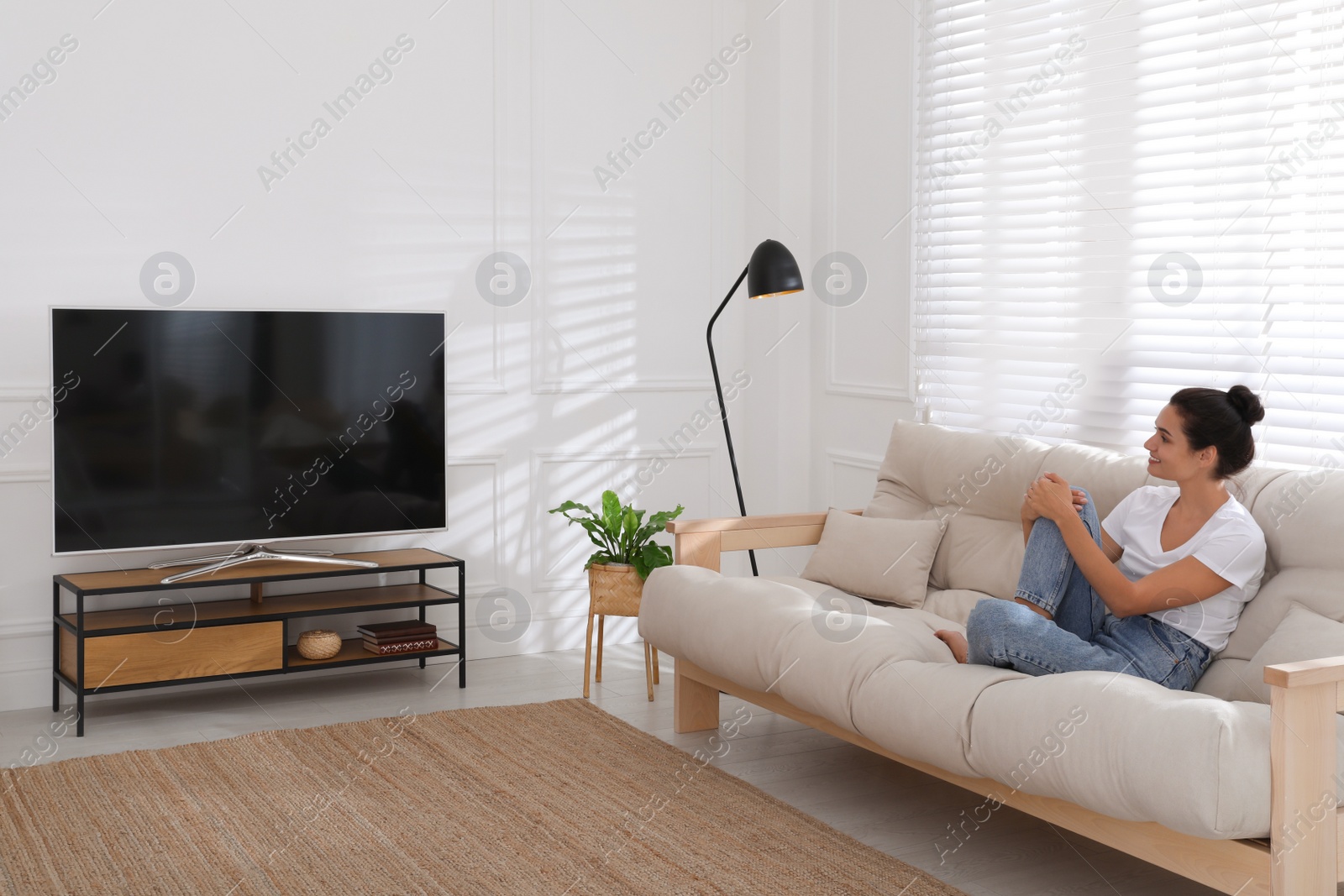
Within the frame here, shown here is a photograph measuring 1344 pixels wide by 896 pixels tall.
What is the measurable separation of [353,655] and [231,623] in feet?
1.45

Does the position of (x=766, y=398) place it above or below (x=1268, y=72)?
below

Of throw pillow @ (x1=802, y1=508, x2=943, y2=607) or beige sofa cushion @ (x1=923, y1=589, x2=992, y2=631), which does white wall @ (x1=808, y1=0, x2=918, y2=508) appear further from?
beige sofa cushion @ (x1=923, y1=589, x2=992, y2=631)

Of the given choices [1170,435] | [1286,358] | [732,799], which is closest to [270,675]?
[732,799]

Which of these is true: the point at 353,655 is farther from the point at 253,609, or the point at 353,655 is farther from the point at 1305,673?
the point at 1305,673

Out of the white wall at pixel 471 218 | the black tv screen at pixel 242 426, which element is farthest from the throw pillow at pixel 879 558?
the black tv screen at pixel 242 426

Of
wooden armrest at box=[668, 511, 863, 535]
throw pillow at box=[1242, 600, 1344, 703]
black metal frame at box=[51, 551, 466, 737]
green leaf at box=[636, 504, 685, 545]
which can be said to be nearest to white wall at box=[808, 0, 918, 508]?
wooden armrest at box=[668, 511, 863, 535]

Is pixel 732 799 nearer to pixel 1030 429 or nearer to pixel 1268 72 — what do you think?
pixel 1030 429

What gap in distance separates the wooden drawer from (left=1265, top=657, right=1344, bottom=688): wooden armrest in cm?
296

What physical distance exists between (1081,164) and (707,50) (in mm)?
1860

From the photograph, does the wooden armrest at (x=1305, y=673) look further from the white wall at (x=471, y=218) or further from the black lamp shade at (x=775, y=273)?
the white wall at (x=471, y=218)

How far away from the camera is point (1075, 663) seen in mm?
2572

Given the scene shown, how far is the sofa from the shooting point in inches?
80.1

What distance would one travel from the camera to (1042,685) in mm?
2359

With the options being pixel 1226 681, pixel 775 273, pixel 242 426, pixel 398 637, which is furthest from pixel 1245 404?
pixel 242 426
